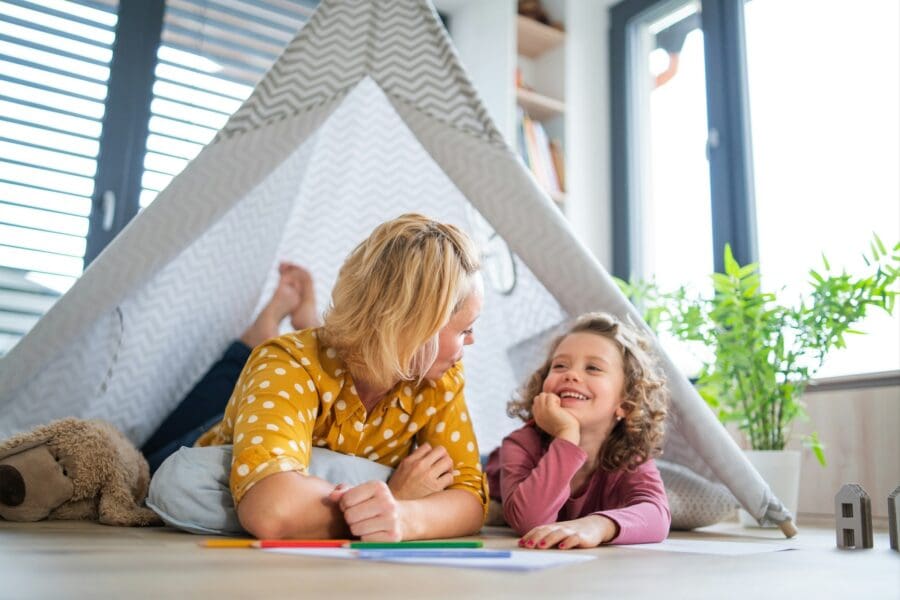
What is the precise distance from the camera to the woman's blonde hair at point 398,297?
109 centimetres

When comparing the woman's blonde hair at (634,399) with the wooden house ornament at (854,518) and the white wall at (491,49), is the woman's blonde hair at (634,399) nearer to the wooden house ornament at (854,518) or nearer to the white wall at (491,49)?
the wooden house ornament at (854,518)

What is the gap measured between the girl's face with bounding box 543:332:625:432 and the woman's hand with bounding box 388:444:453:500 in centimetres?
27

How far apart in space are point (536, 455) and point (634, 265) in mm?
1614

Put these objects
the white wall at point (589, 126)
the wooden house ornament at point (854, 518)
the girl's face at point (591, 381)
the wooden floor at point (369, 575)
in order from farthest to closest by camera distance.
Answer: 1. the white wall at point (589, 126)
2. the girl's face at point (591, 381)
3. the wooden house ornament at point (854, 518)
4. the wooden floor at point (369, 575)

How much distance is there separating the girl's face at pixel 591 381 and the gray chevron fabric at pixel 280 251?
90 millimetres

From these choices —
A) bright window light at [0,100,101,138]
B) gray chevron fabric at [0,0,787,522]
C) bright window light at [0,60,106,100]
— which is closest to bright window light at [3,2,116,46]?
bright window light at [0,60,106,100]

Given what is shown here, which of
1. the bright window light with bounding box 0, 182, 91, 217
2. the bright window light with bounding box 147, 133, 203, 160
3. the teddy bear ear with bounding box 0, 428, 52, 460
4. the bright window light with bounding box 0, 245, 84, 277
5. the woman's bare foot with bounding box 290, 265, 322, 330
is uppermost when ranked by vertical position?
the bright window light with bounding box 147, 133, 203, 160

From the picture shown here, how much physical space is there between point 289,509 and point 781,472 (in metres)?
1.17

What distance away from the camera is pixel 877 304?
5.57ft

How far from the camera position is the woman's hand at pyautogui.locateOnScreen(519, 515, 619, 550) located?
1016 mm

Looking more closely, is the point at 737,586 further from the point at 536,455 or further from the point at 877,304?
the point at 877,304

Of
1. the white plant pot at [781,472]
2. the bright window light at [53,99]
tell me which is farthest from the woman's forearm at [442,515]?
the bright window light at [53,99]

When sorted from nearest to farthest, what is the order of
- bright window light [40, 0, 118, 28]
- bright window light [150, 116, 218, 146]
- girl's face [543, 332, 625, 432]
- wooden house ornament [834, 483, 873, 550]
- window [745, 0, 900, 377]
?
wooden house ornament [834, 483, 873, 550], girl's face [543, 332, 625, 432], window [745, 0, 900, 377], bright window light [40, 0, 118, 28], bright window light [150, 116, 218, 146]

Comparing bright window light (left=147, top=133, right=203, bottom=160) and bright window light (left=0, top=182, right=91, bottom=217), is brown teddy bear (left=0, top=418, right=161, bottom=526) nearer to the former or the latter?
bright window light (left=0, top=182, right=91, bottom=217)
